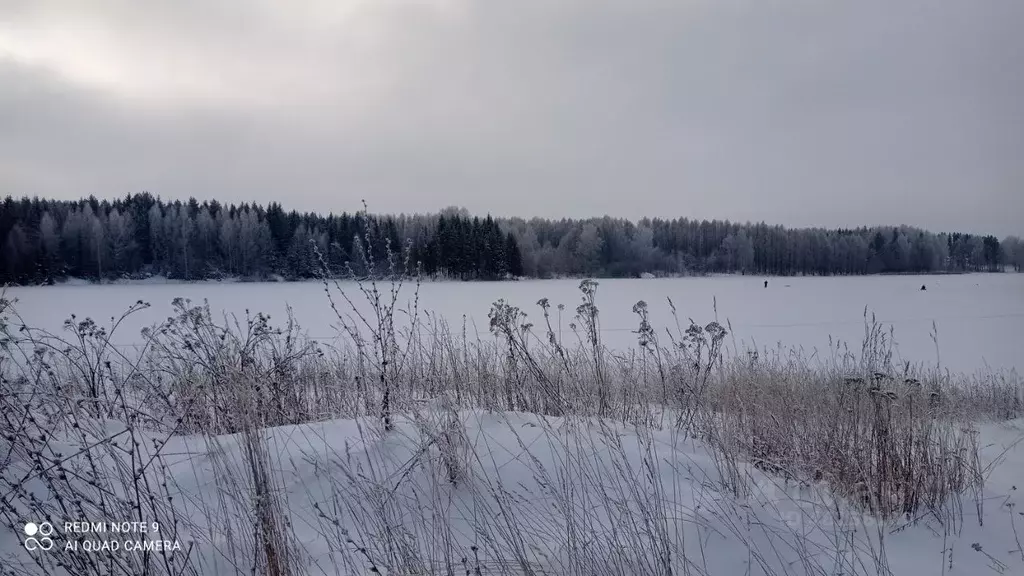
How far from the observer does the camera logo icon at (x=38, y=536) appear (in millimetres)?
2057

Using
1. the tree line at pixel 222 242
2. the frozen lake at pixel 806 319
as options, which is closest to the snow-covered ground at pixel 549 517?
the frozen lake at pixel 806 319

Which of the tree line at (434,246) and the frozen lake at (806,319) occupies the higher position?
the tree line at (434,246)

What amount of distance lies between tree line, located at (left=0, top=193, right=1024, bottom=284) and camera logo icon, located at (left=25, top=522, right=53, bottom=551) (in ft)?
9.10

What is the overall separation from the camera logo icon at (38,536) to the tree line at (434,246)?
9.10 feet

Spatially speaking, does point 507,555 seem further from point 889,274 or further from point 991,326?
point 889,274

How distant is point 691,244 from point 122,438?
85825 millimetres

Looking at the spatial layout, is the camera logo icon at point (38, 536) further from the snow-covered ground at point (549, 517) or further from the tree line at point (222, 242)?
the tree line at point (222, 242)

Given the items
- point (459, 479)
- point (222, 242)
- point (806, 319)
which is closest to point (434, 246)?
point (222, 242)

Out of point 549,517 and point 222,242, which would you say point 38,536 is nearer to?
point 549,517

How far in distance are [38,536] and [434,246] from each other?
1916 inches

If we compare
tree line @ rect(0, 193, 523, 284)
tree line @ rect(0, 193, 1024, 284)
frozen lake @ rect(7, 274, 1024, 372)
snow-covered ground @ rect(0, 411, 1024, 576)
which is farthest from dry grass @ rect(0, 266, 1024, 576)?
tree line @ rect(0, 193, 523, 284)

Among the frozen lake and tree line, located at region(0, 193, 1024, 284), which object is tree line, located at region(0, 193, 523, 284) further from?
the frozen lake

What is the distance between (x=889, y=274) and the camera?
6950cm

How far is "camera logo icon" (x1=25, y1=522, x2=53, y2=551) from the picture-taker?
6.75 feet
